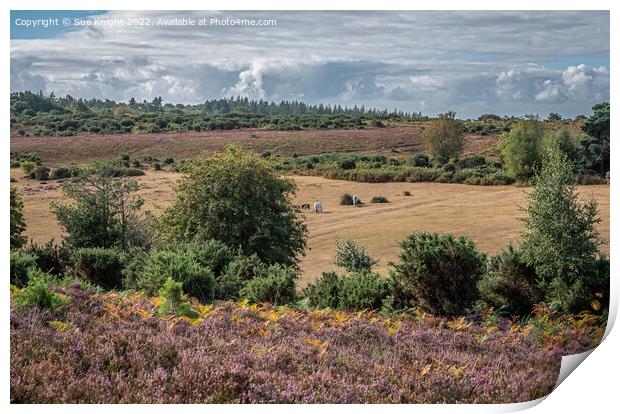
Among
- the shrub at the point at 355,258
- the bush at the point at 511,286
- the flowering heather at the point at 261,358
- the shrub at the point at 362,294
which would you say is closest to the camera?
the flowering heather at the point at 261,358

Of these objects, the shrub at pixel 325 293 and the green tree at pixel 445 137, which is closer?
the shrub at pixel 325 293

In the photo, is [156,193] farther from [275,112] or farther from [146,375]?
[146,375]

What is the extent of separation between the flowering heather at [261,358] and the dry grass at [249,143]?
8.00 feet

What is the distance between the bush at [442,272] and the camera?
30.4ft

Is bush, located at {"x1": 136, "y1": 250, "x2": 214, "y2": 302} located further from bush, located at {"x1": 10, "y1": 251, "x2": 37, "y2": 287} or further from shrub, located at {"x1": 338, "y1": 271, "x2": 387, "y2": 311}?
shrub, located at {"x1": 338, "y1": 271, "x2": 387, "y2": 311}

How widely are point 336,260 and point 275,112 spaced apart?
3.42 metres

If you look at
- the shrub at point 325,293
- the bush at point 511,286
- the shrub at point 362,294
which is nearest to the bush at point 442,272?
the bush at point 511,286

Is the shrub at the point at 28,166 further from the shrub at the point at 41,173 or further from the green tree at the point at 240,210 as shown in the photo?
the green tree at the point at 240,210

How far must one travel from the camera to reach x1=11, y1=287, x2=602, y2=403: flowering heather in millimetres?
7133

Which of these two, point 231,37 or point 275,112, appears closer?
point 231,37

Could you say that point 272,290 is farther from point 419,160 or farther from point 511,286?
point 419,160
